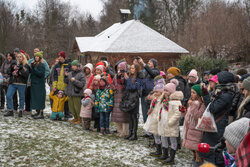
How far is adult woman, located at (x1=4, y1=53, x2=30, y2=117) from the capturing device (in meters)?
7.45

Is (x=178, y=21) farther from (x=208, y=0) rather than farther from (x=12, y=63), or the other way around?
A: (x=12, y=63)

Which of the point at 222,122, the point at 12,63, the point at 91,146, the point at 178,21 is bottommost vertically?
the point at 91,146

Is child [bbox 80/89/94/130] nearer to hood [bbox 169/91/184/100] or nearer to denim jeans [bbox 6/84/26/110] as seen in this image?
denim jeans [bbox 6/84/26/110]

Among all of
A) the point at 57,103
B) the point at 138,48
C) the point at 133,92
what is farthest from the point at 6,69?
the point at 138,48

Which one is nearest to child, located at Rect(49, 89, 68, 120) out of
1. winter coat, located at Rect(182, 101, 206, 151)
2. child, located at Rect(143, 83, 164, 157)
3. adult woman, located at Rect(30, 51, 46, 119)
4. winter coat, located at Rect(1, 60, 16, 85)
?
adult woman, located at Rect(30, 51, 46, 119)

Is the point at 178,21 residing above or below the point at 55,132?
above

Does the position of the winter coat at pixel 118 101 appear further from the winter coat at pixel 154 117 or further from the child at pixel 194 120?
the child at pixel 194 120

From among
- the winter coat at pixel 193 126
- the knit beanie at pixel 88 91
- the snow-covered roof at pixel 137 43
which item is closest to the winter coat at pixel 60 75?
the knit beanie at pixel 88 91

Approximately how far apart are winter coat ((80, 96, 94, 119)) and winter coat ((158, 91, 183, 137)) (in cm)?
243

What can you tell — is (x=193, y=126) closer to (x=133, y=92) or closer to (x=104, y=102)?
(x=133, y=92)

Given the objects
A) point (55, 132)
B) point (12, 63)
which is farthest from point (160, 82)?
point (12, 63)

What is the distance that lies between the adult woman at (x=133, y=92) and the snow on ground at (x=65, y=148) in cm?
36

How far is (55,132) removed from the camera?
6570 millimetres

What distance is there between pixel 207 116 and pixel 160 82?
1820mm
